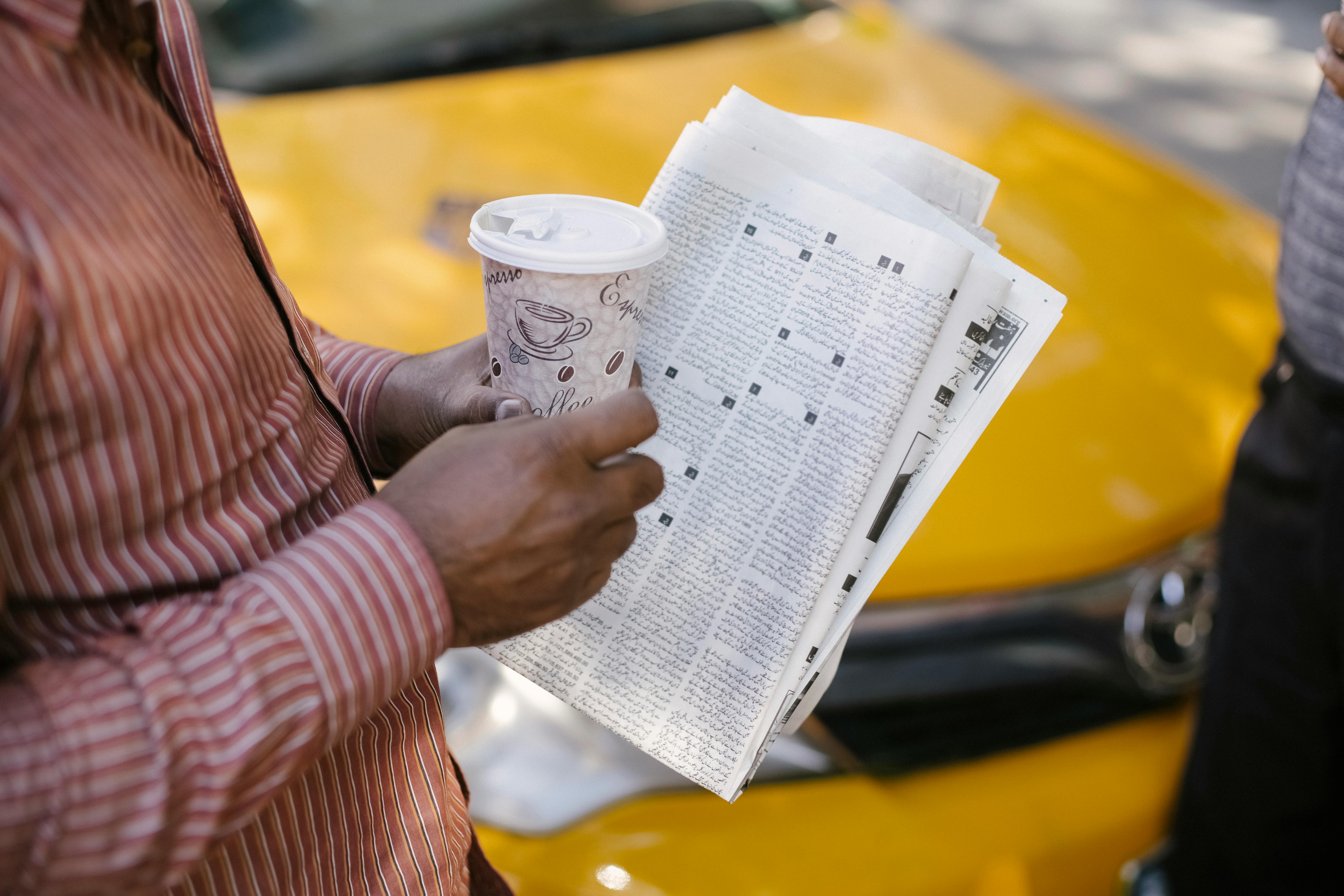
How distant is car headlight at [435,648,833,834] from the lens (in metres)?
1.30

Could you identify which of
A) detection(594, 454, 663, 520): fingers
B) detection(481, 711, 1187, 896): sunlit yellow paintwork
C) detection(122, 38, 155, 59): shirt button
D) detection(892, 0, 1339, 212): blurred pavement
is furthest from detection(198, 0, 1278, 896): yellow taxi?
detection(892, 0, 1339, 212): blurred pavement

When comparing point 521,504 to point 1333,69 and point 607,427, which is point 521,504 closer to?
point 607,427

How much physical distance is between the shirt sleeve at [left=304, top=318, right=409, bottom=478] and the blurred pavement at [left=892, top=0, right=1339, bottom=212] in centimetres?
453

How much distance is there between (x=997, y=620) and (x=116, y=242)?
127 centimetres

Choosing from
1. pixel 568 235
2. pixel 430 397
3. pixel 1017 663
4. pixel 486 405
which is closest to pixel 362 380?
pixel 430 397

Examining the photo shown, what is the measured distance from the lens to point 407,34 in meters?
2.15

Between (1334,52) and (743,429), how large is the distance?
0.93m

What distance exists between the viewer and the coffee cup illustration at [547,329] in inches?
30.9

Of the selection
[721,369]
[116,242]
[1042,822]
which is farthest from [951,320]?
[1042,822]

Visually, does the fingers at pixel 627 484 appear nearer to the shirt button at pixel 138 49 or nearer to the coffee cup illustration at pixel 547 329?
the coffee cup illustration at pixel 547 329

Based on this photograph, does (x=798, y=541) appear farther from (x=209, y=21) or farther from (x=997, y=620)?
(x=209, y=21)

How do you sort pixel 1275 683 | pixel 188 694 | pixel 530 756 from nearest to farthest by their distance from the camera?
pixel 188 694 < pixel 530 756 < pixel 1275 683

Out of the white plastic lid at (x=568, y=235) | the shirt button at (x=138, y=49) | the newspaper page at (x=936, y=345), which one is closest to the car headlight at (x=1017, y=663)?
the newspaper page at (x=936, y=345)

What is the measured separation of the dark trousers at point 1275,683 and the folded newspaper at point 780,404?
91cm
